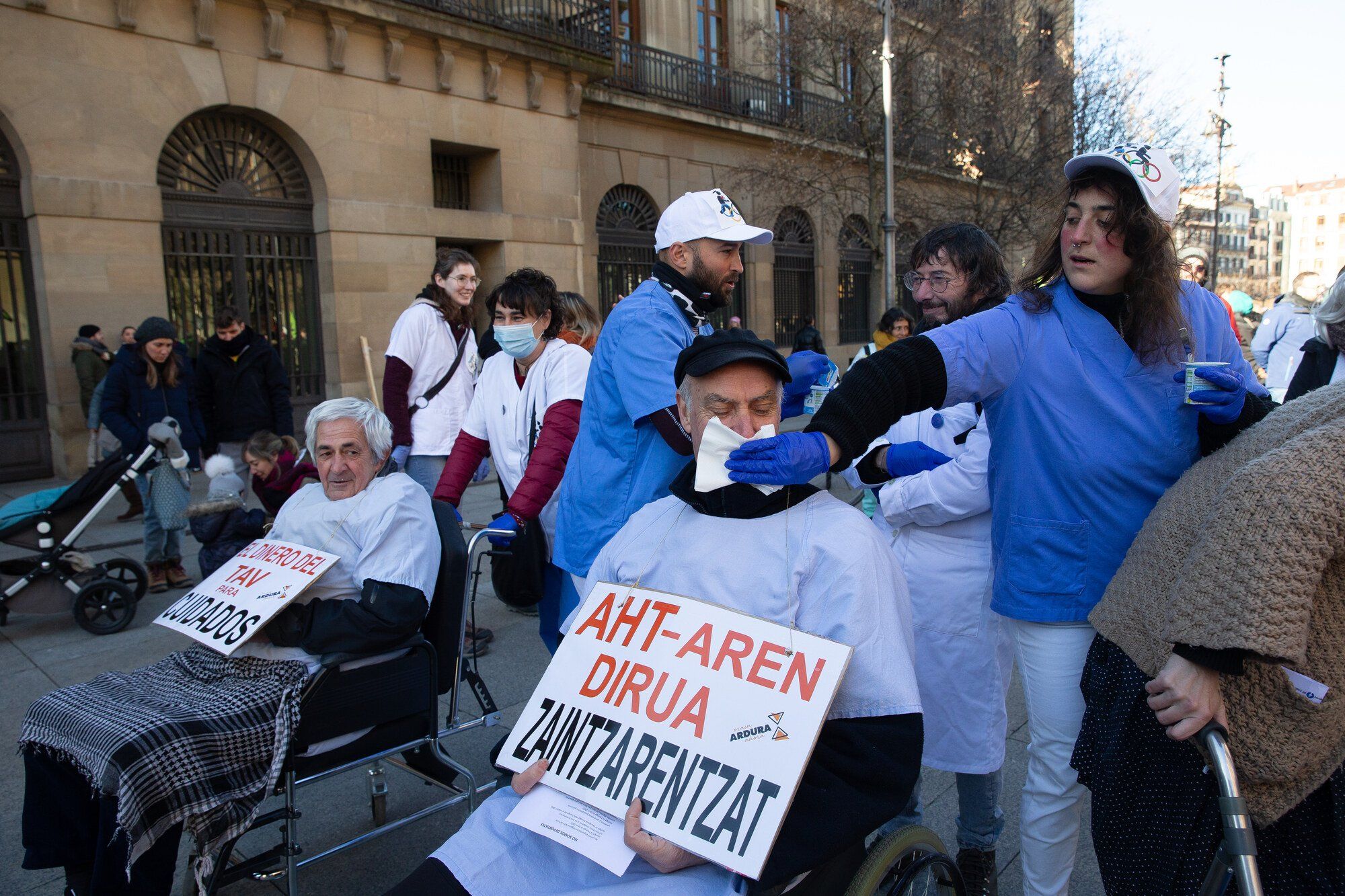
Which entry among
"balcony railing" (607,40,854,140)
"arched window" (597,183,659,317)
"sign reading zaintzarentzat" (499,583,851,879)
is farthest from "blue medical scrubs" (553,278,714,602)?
"balcony railing" (607,40,854,140)

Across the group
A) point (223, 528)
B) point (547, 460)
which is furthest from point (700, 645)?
point (223, 528)

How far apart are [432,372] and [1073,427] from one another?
159 inches

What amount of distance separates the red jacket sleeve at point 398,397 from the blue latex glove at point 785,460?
3695 millimetres

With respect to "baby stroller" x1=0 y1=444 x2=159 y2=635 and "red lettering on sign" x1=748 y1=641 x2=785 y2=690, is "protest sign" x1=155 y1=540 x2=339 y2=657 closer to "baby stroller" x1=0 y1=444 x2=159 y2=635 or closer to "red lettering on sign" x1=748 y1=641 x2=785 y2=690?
"red lettering on sign" x1=748 y1=641 x2=785 y2=690

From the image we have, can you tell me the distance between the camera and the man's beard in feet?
9.65

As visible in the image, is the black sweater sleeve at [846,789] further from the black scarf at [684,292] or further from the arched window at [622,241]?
the arched window at [622,241]

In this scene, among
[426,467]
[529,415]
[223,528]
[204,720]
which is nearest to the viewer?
[204,720]

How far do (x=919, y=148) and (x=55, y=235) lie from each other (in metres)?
13.6

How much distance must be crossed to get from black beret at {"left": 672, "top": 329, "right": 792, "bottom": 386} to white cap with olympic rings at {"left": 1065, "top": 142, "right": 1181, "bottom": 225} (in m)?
0.75

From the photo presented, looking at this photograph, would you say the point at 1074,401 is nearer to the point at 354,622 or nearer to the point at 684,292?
the point at 684,292

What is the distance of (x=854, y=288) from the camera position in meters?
23.3

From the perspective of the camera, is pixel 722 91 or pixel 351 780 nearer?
pixel 351 780

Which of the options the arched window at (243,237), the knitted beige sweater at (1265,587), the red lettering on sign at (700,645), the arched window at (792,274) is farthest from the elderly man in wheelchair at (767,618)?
the arched window at (792,274)

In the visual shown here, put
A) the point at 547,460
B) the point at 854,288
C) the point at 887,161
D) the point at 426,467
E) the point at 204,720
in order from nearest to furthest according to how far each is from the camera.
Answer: the point at 204,720 → the point at 547,460 → the point at 426,467 → the point at 887,161 → the point at 854,288
